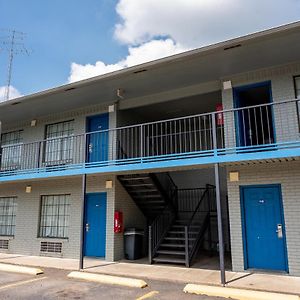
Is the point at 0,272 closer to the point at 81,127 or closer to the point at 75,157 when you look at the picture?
the point at 75,157

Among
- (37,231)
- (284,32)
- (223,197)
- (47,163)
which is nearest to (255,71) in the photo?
(284,32)

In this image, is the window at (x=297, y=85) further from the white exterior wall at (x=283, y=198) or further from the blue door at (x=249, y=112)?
the white exterior wall at (x=283, y=198)

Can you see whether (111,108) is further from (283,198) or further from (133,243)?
(283,198)

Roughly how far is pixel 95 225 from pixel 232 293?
19.0 ft

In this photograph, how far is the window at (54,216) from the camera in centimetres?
1173

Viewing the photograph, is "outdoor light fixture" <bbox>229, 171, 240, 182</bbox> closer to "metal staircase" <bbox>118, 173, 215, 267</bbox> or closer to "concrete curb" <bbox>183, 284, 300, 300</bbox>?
"metal staircase" <bbox>118, 173, 215, 267</bbox>

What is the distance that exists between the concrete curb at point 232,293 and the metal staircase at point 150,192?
14.1 feet

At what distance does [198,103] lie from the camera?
1155cm

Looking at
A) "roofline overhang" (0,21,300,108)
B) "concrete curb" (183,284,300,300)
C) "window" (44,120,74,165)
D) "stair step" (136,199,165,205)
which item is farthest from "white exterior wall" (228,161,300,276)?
"window" (44,120,74,165)

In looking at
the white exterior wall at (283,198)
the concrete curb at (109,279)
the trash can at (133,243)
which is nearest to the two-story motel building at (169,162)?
the white exterior wall at (283,198)

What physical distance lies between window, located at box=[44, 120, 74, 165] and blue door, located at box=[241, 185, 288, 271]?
658cm

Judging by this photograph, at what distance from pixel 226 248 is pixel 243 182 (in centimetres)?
376

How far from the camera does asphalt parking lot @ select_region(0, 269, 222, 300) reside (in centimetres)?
638

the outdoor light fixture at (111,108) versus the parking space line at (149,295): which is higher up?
the outdoor light fixture at (111,108)
